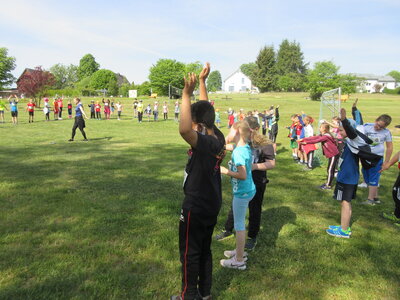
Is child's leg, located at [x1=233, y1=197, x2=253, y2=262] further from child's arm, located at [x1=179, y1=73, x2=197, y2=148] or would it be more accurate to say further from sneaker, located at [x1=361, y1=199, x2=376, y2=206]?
sneaker, located at [x1=361, y1=199, x2=376, y2=206]

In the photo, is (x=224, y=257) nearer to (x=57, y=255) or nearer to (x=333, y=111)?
(x=57, y=255)

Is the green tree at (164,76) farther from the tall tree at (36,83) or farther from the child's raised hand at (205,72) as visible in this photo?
the child's raised hand at (205,72)

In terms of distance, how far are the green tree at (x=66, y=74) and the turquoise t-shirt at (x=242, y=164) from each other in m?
115

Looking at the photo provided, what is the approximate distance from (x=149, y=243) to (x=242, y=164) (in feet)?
6.91

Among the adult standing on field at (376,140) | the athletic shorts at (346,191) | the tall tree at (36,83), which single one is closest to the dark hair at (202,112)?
the athletic shorts at (346,191)

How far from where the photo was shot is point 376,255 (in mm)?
4555

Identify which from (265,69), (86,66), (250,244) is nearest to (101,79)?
(86,66)

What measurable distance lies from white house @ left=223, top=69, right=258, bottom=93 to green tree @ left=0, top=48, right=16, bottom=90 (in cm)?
7284

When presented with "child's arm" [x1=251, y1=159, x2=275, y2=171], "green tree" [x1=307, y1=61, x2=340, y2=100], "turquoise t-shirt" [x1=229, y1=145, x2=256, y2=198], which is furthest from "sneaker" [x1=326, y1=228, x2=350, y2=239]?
"green tree" [x1=307, y1=61, x2=340, y2=100]

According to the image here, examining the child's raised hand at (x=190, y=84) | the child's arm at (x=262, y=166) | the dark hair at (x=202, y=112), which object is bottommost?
the child's arm at (x=262, y=166)

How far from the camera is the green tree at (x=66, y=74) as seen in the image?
107 metres

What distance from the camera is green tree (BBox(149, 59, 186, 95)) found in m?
81.4

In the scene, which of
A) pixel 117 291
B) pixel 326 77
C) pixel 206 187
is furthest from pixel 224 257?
pixel 326 77

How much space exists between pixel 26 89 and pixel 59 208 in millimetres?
46686
